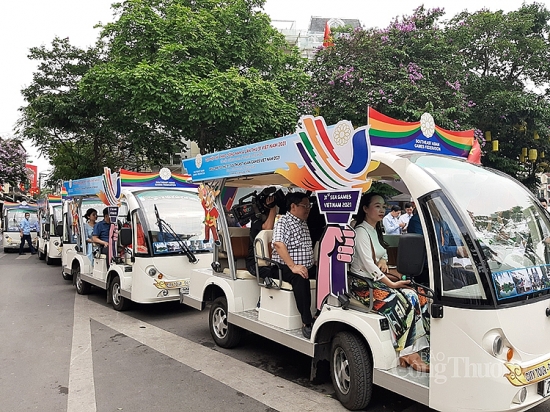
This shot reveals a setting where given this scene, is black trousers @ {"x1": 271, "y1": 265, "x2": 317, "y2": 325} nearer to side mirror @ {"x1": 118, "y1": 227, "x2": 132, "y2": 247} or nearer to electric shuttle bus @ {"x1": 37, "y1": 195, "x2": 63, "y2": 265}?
side mirror @ {"x1": 118, "y1": 227, "x2": 132, "y2": 247}

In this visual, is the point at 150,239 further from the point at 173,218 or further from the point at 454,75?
the point at 454,75

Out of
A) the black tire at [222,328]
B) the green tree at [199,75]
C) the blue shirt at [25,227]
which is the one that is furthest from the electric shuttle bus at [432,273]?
the blue shirt at [25,227]

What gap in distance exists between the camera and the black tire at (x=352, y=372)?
11.8 ft

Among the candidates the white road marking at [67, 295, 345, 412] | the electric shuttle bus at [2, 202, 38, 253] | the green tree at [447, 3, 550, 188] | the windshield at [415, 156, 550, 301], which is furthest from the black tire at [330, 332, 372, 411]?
the electric shuttle bus at [2, 202, 38, 253]

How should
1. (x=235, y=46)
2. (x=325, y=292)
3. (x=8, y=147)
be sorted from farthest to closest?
(x=8, y=147)
(x=235, y=46)
(x=325, y=292)

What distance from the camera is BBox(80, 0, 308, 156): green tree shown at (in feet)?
37.8

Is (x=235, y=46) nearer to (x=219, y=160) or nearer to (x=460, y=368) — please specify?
(x=219, y=160)

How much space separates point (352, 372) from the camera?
3.65m

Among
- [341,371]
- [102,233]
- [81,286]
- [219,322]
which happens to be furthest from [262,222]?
[81,286]

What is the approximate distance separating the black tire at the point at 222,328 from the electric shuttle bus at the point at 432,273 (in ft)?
1.84

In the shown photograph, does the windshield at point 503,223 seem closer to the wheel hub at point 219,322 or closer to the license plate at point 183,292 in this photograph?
the wheel hub at point 219,322

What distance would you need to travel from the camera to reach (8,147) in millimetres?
24703

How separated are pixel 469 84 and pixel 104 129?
509 inches

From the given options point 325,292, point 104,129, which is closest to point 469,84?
point 104,129
